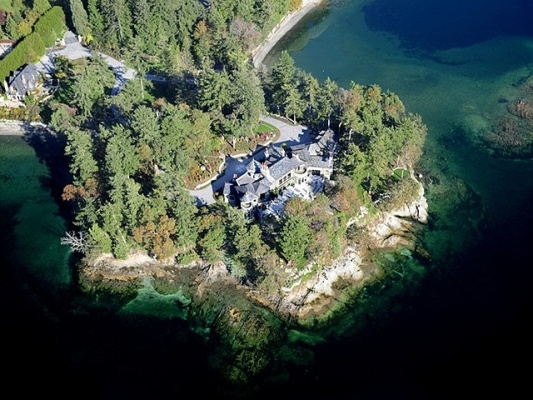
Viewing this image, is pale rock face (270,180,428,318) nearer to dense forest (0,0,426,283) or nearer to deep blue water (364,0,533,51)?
dense forest (0,0,426,283)

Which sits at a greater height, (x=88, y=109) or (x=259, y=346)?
(x=88, y=109)

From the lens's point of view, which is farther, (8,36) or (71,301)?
(8,36)

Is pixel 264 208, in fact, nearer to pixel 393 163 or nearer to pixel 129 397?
Result: pixel 393 163

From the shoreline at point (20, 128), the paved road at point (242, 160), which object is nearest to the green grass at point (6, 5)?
the shoreline at point (20, 128)

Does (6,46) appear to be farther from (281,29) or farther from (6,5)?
(281,29)

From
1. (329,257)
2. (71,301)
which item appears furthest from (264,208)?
(71,301)

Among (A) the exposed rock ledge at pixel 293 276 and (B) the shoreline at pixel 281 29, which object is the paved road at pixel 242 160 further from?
(B) the shoreline at pixel 281 29

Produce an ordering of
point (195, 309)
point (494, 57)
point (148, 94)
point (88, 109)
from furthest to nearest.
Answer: point (494, 57)
point (148, 94)
point (88, 109)
point (195, 309)

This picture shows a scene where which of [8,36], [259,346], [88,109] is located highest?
[8,36]
